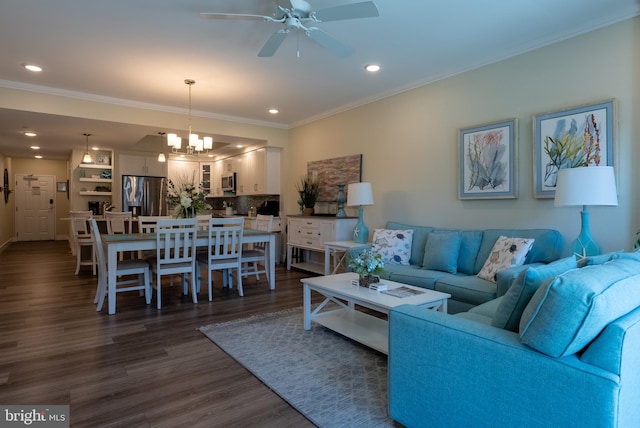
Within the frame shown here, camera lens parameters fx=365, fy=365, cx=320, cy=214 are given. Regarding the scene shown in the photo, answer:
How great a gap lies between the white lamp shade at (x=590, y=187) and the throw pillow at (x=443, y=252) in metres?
1.18

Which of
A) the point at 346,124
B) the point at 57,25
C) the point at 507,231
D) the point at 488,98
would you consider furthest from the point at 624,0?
the point at 57,25

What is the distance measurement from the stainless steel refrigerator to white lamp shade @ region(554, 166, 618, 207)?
26.2 ft

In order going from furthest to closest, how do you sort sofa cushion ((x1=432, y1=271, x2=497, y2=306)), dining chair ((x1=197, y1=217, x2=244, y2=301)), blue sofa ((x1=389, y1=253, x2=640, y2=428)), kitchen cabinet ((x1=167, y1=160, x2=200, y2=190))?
1. kitchen cabinet ((x1=167, y1=160, x2=200, y2=190))
2. dining chair ((x1=197, y1=217, x2=244, y2=301))
3. sofa cushion ((x1=432, y1=271, x2=497, y2=306))
4. blue sofa ((x1=389, y1=253, x2=640, y2=428))

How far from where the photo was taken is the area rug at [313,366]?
2.04m

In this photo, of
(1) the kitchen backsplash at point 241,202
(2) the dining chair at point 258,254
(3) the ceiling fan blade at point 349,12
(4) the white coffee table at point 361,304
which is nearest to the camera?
(3) the ceiling fan blade at point 349,12

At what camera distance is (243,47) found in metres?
3.48

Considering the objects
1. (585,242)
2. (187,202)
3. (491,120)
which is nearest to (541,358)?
(585,242)

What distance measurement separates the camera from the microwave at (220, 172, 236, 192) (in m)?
8.08

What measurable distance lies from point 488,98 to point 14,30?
4452mm

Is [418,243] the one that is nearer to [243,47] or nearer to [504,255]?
[504,255]

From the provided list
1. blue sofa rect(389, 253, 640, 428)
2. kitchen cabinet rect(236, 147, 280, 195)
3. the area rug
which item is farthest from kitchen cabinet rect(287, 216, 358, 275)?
blue sofa rect(389, 253, 640, 428)

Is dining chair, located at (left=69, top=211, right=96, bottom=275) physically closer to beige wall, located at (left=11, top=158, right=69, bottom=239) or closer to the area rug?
the area rug

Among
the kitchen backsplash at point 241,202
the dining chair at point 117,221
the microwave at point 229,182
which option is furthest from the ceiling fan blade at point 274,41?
the microwave at point 229,182

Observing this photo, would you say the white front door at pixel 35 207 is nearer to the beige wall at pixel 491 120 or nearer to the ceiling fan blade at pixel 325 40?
the beige wall at pixel 491 120
